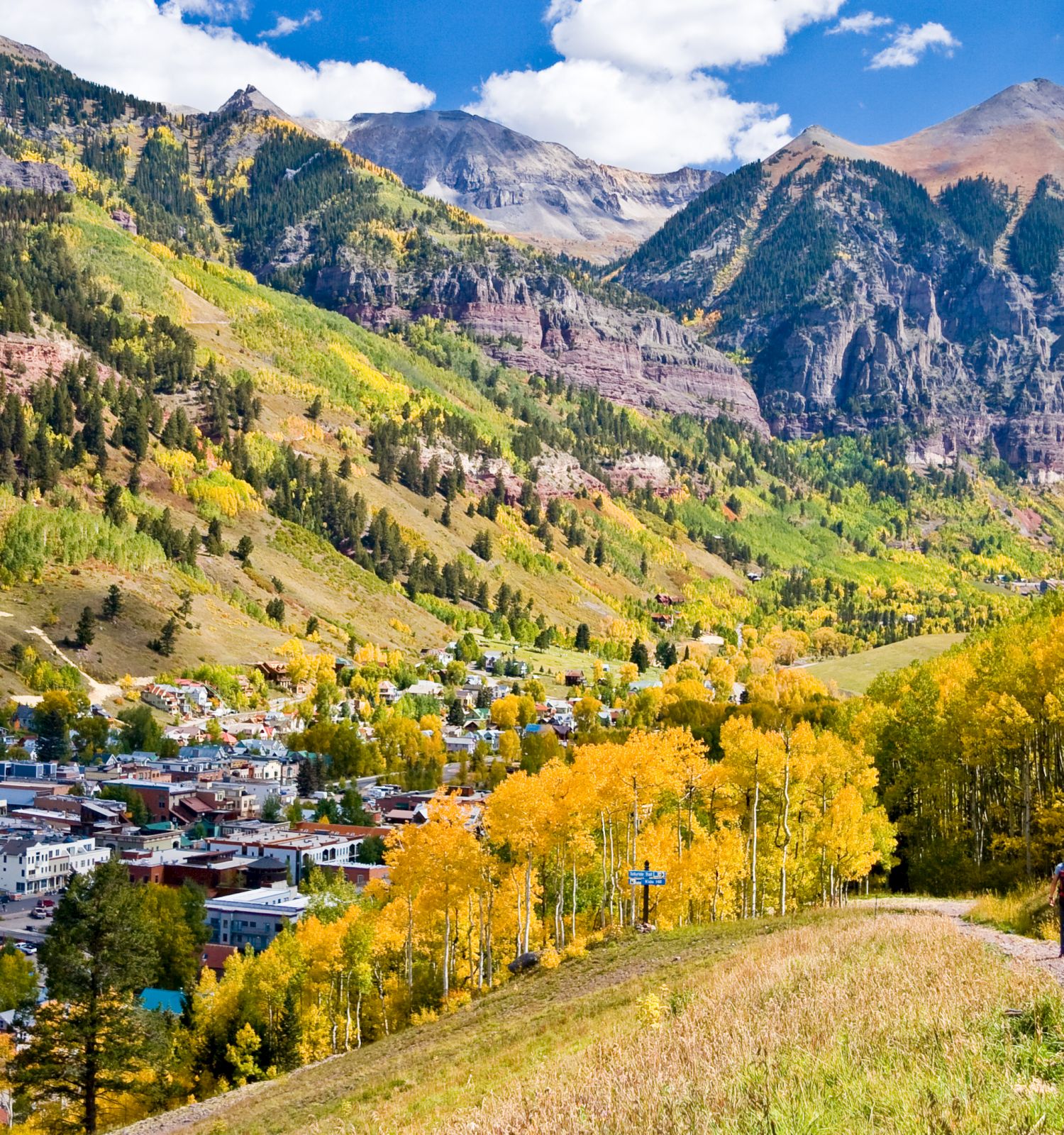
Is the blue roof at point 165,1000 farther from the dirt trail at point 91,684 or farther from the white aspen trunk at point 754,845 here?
the dirt trail at point 91,684

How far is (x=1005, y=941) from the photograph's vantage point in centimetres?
2303

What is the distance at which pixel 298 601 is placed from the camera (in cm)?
18762

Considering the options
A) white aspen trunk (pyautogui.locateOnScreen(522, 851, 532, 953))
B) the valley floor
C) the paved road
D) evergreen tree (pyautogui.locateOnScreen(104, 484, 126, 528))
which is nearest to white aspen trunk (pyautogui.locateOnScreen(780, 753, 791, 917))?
white aspen trunk (pyautogui.locateOnScreen(522, 851, 532, 953))

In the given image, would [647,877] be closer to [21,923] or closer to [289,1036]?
[289,1036]

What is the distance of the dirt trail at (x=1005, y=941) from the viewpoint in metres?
18.6

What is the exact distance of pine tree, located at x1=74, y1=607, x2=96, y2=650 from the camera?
143m

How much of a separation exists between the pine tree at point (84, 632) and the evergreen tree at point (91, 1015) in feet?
331

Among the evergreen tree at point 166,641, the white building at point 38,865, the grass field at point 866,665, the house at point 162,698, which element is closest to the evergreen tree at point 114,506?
the evergreen tree at point 166,641

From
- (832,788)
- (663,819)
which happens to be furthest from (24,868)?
(832,788)

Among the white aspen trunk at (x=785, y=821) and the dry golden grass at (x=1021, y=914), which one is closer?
the dry golden grass at (x=1021, y=914)

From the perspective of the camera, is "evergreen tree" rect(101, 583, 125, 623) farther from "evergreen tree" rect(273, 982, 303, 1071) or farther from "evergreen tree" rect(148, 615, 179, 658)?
"evergreen tree" rect(273, 982, 303, 1071)

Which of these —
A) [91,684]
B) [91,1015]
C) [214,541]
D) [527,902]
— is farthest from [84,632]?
[527,902]

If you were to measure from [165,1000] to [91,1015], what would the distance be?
2171 cm

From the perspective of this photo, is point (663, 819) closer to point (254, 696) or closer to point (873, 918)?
point (873, 918)
